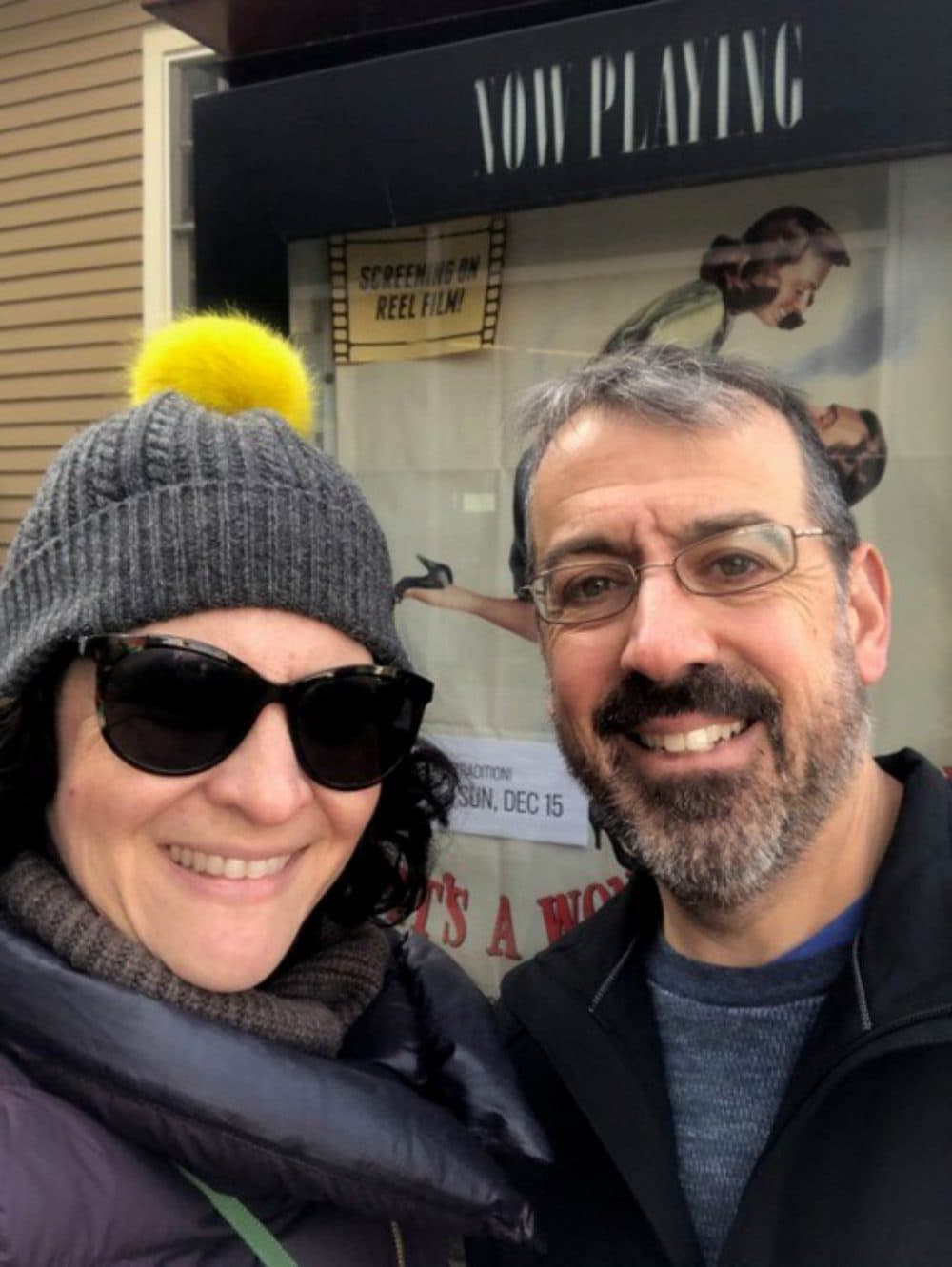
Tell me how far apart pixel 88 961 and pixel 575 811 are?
2.03 meters

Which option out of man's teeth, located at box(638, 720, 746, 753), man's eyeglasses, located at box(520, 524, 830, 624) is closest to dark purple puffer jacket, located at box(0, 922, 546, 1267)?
man's teeth, located at box(638, 720, 746, 753)

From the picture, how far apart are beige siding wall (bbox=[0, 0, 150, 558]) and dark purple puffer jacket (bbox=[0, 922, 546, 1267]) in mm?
3924

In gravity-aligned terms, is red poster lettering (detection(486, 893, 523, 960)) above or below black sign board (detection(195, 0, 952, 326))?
below

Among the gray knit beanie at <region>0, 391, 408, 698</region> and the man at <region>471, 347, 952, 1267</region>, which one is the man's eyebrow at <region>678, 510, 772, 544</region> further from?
the gray knit beanie at <region>0, 391, 408, 698</region>

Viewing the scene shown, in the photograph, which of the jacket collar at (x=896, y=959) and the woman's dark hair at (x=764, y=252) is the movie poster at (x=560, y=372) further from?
the jacket collar at (x=896, y=959)

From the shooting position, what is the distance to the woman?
133 centimetres

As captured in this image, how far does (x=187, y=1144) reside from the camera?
1319 millimetres

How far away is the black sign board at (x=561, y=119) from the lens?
2.54 m

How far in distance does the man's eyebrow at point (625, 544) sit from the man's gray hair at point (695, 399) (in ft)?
0.44

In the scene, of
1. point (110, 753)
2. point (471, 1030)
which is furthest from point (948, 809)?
point (110, 753)

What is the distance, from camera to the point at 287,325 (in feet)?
11.2

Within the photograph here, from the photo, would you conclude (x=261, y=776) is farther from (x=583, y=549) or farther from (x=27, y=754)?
(x=583, y=549)

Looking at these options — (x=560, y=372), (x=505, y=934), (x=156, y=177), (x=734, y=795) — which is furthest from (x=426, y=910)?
(x=156, y=177)

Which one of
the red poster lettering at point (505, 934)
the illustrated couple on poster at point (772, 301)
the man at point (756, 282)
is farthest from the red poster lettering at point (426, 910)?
the man at point (756, 282)
